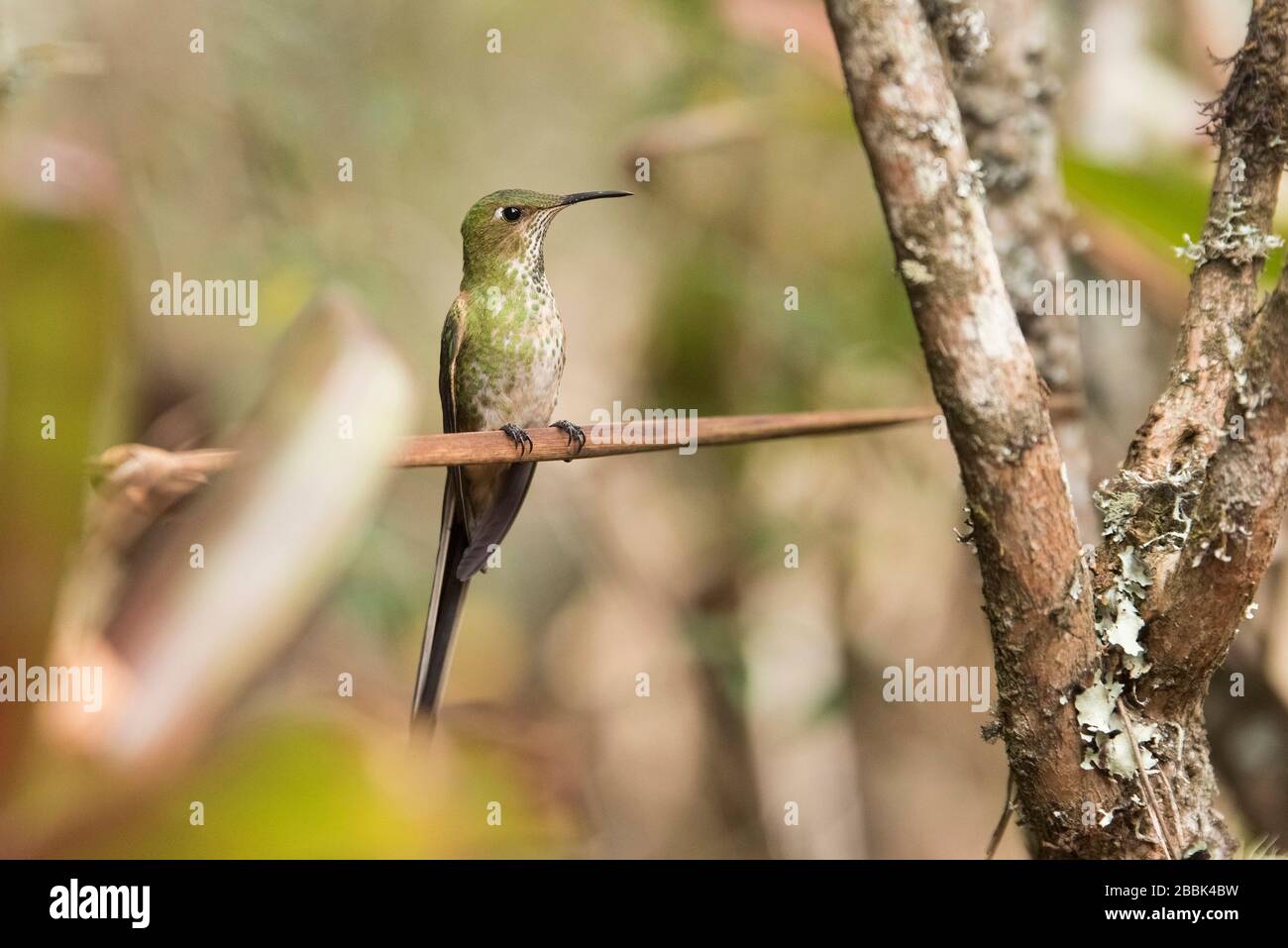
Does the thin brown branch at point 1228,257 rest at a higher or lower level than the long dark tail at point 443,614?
higher

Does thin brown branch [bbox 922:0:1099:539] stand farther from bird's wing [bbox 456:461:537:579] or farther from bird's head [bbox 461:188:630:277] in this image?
bird's wing [bbox 456:461:537:579]

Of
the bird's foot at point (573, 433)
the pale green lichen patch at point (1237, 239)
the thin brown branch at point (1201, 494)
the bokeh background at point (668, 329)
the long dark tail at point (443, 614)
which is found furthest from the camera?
the bokeh background at point (668, 329)

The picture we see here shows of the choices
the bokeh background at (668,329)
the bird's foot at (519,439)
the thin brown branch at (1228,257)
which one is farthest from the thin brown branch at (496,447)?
the bokeh background at (668,329)

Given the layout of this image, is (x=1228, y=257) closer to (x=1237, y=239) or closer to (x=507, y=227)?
(x=1237, y=239)

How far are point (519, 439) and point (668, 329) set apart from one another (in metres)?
1.89

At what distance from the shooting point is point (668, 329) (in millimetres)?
3838

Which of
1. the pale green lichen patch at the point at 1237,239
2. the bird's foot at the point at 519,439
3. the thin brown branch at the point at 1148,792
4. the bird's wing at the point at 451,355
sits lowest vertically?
the thin brown branch at the point at 1148,792

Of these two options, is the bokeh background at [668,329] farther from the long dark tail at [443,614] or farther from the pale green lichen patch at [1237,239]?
the pale green lichen patch at [1237,239]

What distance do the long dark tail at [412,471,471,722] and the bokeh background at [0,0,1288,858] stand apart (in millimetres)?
354

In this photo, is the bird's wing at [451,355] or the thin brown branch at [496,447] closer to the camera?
the thin brown branch at [496,447]

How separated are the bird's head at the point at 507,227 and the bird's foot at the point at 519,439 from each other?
0.49 metres

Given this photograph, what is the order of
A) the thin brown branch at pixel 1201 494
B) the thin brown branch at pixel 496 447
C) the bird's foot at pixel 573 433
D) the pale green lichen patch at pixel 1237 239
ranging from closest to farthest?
the thin brown branch at pixel 496 447 → the thin brown branch at pixel 1201 494 → the pale green lichen patch at pixel 1237 239 → the bird's foot at pixel 573 433

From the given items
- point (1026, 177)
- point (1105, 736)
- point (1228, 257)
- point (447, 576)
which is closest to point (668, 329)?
point (1026, 177)

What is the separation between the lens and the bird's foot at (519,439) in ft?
6.06
